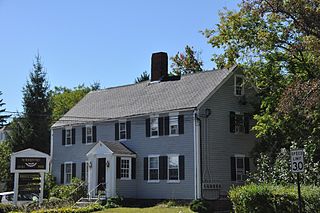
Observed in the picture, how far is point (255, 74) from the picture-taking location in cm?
2878

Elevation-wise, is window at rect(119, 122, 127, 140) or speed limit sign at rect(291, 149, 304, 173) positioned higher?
window at rect(119, 122, 127, 140)

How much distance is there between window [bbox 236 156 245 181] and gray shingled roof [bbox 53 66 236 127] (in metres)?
4.81

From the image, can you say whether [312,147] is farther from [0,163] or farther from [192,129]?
[0,163]

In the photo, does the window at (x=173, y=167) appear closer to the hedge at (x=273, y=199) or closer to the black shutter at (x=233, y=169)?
the black shutter at (x=233, y=169)

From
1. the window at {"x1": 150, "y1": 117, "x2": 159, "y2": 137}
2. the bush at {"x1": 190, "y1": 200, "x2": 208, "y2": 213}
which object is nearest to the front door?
the window at {"x1": 150, "y1": 117, "x2": 159, "y2": 137}

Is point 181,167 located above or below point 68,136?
below

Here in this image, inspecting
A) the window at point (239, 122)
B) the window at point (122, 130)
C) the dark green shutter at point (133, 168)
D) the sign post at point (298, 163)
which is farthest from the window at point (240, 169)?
the sign post at point (298, 163)

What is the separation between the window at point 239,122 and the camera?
3209 cm

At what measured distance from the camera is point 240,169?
3164 centimetres

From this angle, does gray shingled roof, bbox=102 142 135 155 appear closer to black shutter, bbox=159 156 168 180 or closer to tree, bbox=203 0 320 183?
black shutter, bbox=159 156 168 180

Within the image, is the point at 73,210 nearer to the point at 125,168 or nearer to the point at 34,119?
the point at 125,168

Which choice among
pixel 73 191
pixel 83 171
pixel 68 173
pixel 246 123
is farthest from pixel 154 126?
pixel 68 173

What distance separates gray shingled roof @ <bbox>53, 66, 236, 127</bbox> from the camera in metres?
31.5

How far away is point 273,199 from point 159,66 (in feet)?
63.7
